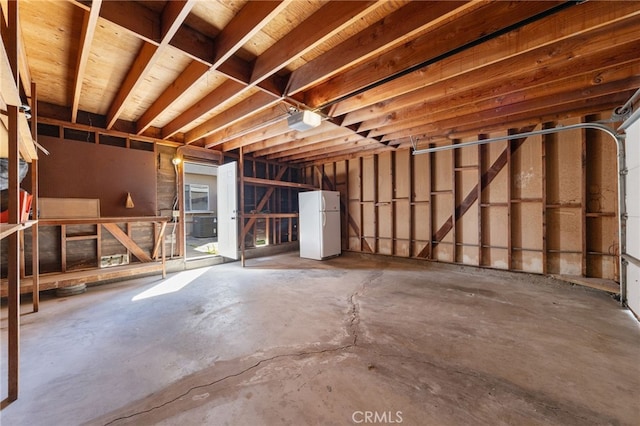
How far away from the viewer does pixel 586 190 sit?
359 centimetres

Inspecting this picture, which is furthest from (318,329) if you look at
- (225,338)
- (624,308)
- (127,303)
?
(624,308)

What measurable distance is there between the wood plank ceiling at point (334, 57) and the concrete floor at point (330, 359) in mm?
2497

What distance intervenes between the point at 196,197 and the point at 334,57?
903 cm

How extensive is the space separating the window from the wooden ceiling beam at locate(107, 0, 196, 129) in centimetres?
640

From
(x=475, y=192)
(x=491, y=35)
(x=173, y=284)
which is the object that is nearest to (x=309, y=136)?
(x=491, y=35)

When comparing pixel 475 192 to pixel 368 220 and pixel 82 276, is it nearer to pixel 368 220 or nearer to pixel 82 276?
pixel 368 220

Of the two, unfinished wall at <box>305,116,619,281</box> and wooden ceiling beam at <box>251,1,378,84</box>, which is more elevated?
wooden ceiling beam at <box>251,1,378,84</box>

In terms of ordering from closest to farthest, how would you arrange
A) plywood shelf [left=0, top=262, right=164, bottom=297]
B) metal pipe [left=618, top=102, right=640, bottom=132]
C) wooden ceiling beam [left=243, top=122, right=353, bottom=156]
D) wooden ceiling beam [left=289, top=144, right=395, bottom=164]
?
metal pipe [left=618, top=102, right=640, bottom=132] < plywood shelf [left=0, top=262, right=164, bottom=297] < wooden ceiling beam [left=243, top=122, right=353, bottom=156] < wooden ceiling beam [left=289, top=144, right=395, bottom=164]

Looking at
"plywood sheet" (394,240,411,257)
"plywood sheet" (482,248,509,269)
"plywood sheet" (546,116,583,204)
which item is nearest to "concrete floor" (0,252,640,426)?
"plywood sheet" (482,248,509,269)

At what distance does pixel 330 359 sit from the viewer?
6.24ft

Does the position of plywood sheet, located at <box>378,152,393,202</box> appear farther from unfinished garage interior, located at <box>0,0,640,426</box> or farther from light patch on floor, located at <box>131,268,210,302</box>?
light patch on floor, located at <box>131,268,210,302</box>

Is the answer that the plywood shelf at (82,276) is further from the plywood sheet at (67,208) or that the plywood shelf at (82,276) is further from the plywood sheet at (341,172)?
the plywood sheet at (341,172)

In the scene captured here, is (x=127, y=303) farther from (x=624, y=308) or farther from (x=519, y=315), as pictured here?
(x=624, y=308)

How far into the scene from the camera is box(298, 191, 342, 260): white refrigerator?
5.80 meters
